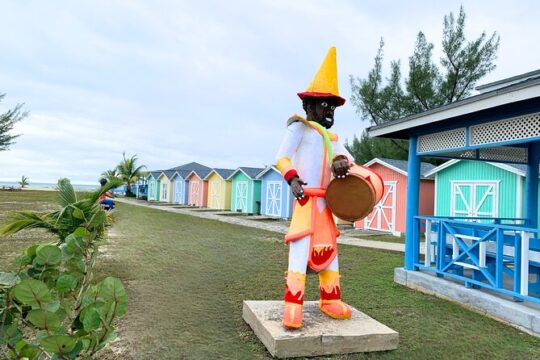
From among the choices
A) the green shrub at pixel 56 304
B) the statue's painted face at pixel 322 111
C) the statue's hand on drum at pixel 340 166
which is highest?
the statue's painted face at pixel 322 111

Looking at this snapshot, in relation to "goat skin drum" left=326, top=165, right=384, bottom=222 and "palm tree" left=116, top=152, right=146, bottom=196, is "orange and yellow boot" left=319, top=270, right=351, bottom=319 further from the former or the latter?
"palm tree" left=116, top=152, right=146, bottom=196

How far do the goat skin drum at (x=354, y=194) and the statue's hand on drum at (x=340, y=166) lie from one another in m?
0.05

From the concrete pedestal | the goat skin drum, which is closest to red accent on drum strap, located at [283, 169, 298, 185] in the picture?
the goat skin drum

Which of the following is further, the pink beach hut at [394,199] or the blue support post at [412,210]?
the pink beach hut at [394,199]

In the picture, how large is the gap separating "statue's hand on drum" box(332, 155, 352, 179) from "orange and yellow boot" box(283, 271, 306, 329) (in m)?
0.97

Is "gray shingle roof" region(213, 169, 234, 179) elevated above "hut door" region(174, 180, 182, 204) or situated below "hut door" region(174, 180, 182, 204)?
above

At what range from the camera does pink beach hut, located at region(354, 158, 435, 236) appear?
48.5 ft

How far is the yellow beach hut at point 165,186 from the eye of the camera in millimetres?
34519

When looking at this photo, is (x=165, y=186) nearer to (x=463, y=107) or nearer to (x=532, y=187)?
(x=532, y=187)

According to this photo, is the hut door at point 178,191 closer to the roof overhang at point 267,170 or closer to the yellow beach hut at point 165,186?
the yellow beach hut at point 165,186

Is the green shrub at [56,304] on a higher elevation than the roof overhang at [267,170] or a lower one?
lower

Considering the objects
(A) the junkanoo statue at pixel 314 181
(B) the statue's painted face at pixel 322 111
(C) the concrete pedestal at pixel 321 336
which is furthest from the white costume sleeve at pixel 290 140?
(C) the concrete pedestal at pixel 321 336

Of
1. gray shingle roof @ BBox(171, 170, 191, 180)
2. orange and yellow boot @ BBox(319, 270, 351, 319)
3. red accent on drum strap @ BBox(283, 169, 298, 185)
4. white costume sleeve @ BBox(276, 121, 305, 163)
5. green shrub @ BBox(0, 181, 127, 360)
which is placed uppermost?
gray shingle roof @ BBox(171, 170, 191, 180)

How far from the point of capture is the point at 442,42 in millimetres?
19547
